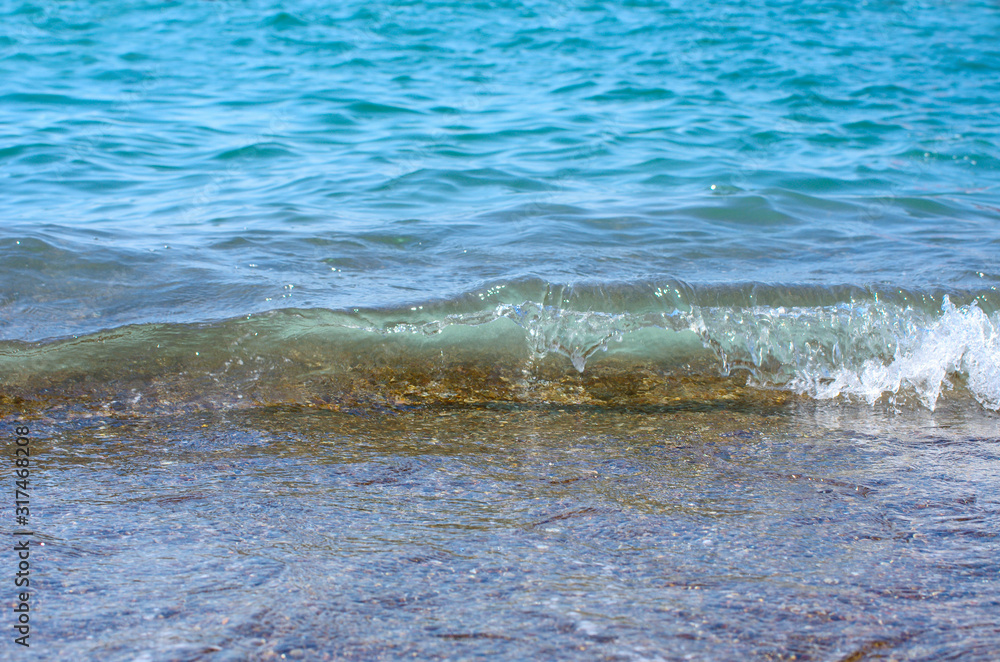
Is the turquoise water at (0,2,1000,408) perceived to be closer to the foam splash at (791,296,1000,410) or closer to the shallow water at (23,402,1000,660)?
the foam splash at (791,296,1000,410)

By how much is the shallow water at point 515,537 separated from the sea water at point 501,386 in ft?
Result: 0.03

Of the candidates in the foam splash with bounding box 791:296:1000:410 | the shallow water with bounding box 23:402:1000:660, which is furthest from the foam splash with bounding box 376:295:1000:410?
the shallow water with bounding box 23:402:1000:660

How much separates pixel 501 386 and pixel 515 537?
1.35m

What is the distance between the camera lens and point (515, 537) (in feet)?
6.38

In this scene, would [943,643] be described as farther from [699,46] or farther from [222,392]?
[699,46]

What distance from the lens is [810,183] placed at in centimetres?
671

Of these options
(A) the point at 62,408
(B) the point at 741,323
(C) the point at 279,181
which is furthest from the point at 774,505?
(C) the point at 279,181

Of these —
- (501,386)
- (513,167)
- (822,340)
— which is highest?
(513,167)

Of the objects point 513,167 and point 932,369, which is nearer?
point 932,369

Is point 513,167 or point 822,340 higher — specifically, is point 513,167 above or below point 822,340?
above

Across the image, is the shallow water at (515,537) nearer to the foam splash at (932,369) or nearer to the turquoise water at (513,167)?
the foam splash at (932,369)

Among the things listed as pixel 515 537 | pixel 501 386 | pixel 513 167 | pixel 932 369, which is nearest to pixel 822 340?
pixel 932 369

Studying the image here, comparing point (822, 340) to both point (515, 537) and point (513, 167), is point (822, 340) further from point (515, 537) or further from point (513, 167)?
point (513, 167)

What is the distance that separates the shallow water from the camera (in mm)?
1516
